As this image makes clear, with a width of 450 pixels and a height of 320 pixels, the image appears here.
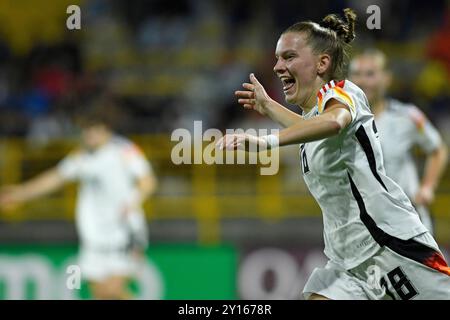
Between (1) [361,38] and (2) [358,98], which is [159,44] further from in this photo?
(2) [358,98]

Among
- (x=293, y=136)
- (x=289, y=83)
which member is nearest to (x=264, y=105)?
(x=289, y=83)

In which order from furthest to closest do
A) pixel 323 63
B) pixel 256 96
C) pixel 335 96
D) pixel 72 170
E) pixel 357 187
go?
pixel 72 170 → pixel 256 96 → pixel 323 63 → pixel 357 187 → pixel 335 96

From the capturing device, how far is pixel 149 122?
40.6 ft

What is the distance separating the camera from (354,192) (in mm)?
4027

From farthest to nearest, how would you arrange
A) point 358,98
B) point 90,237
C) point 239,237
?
point 239,237 → point 90,237 → point 358,98

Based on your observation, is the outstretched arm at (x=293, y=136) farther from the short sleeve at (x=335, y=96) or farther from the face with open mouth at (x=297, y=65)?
the face with open mouth at (x=297, y=65)

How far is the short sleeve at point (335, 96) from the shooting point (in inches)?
151

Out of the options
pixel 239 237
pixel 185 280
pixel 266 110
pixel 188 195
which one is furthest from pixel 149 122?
pixel 266 110

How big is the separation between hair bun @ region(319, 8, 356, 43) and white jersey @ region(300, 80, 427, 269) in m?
0.26

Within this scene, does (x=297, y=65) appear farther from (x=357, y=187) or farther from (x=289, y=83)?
(x=357, y=187)

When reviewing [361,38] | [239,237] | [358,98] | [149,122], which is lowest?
[358,98]

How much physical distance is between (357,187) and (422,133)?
3031 millimetres

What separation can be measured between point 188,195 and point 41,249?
7.55ft

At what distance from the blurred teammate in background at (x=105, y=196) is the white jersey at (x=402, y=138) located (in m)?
2.44
